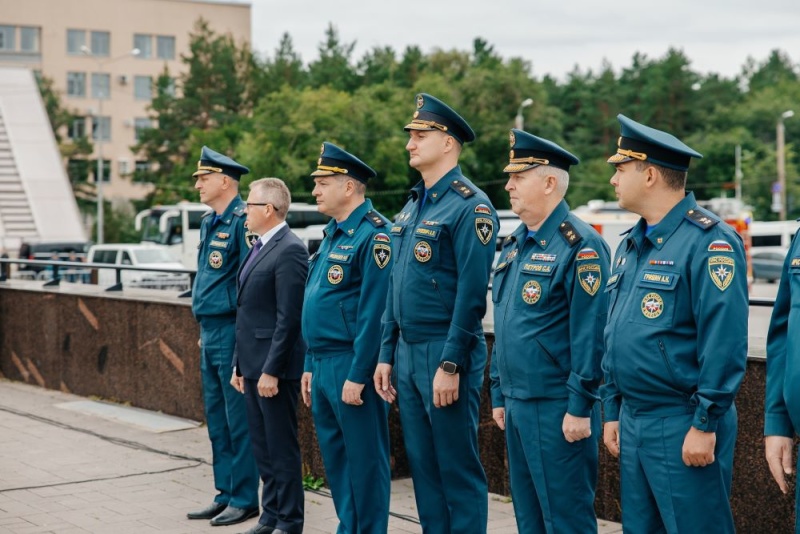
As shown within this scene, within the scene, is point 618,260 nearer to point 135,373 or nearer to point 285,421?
point 285,421

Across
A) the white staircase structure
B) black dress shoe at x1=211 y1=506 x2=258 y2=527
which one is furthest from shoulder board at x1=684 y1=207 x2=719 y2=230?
the white staircase structure

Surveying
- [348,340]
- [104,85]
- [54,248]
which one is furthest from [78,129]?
[348,340]

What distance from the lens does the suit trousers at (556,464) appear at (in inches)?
176

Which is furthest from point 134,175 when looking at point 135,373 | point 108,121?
point 135,373

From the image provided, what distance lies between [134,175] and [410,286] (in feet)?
210

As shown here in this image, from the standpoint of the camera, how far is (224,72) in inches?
2598

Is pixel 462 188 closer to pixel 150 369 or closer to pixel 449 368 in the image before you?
pixel 449 368

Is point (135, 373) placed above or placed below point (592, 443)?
below

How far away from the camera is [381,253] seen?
18.5ft

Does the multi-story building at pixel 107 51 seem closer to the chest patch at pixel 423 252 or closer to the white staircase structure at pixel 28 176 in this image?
the white staircase structure at pixel 28 176

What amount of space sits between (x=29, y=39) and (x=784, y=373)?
86014 mm

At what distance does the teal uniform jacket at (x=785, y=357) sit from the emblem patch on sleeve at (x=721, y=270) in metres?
0.17

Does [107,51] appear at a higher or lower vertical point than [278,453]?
higher

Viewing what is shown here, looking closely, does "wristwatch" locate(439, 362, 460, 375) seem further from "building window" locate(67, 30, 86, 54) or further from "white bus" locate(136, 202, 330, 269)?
"building window" locate(67, 30, 86, 54)
